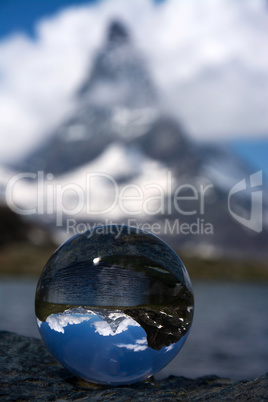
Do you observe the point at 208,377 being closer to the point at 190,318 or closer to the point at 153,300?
the point at 190,318

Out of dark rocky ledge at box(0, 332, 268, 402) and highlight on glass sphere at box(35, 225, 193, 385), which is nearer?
dark rocky ledge at box(0, 332, 268, 402)

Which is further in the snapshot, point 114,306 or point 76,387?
point 76,387

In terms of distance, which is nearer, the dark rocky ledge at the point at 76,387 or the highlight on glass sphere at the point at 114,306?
the dark rocky ledge at the point at 76,387

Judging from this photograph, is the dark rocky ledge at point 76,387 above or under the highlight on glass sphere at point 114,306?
under

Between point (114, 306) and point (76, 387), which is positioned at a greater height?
point (114, 306)
